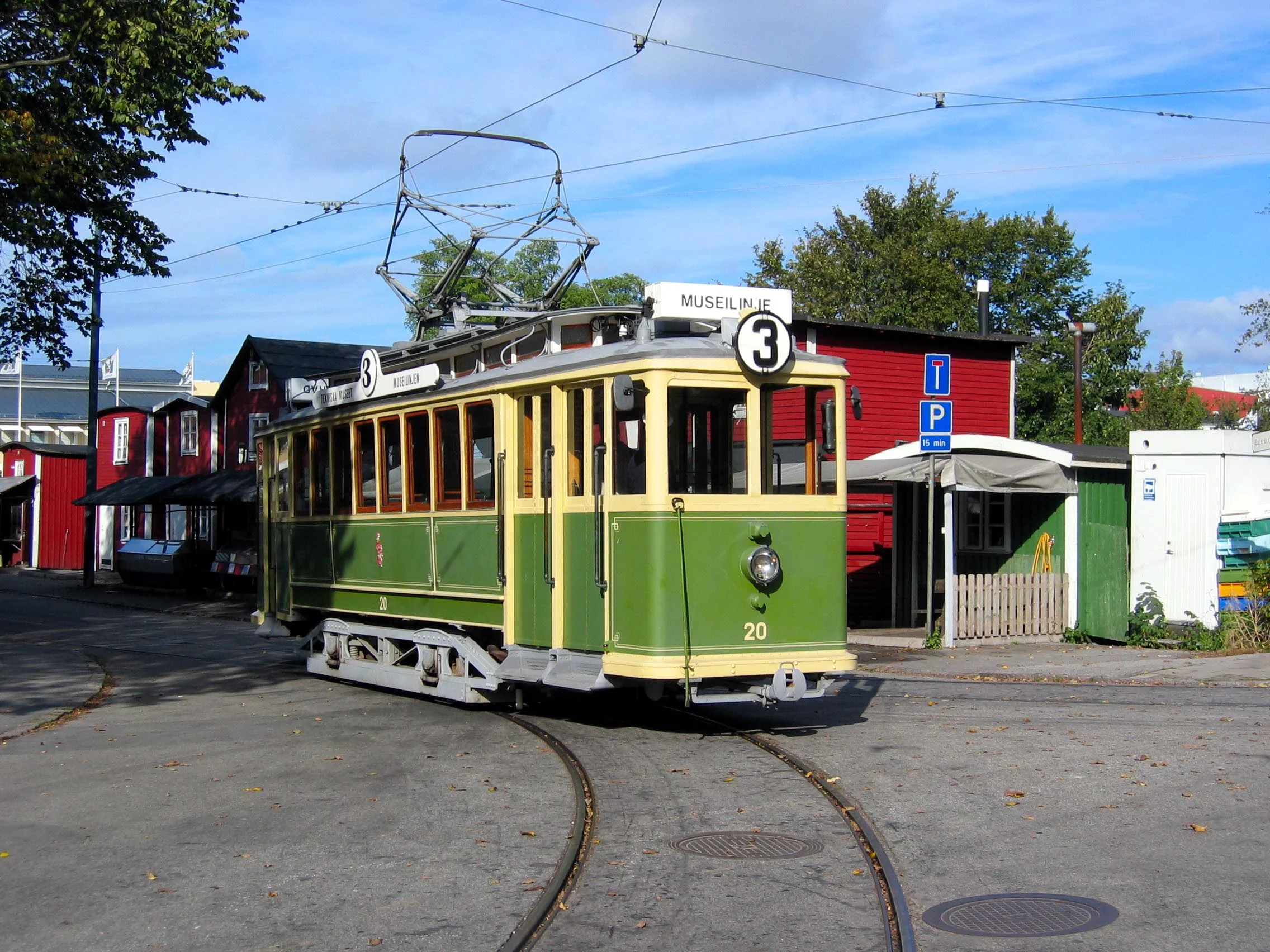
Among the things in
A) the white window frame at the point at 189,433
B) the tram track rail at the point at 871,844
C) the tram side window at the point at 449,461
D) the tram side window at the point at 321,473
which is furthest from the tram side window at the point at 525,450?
the white window frame at the point at 189,433

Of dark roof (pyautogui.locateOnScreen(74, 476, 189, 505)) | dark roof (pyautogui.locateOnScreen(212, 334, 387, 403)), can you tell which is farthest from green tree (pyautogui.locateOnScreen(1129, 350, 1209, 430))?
dark roof (pyautogui.locateOnScreen(74, 476, 189, 505))

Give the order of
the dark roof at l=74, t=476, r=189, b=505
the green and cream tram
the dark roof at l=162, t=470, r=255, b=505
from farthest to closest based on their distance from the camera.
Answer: the dark roof at l=74, t=476, r=189, b=505 < the dark roof at l=162, t=470, r=255, b=505 < the green and cream tram

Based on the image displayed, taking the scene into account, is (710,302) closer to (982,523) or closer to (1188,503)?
(1188,503)

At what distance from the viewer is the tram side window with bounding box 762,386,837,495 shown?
33.7 feet

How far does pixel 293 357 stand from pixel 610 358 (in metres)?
32.3

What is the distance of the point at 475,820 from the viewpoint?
7738mm

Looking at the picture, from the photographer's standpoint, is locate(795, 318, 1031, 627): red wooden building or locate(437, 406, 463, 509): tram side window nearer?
locate(437, 406, 463, 509): tram side window

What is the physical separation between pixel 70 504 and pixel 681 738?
45.8m

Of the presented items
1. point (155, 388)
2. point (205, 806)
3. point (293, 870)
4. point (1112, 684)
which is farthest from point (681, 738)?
point (155, 388)

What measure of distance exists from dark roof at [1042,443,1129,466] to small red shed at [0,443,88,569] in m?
40.6

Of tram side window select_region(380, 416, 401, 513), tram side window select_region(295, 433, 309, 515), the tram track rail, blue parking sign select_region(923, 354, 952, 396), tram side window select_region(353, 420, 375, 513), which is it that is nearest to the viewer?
the tram track rail

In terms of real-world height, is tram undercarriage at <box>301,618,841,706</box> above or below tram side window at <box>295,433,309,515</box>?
below

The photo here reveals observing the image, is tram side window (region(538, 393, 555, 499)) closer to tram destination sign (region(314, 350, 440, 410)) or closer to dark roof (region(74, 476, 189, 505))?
tram destination sign (region(314, 350, 440, 410))

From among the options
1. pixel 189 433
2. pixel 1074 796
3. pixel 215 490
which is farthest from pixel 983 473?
pixel 189 433
